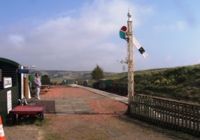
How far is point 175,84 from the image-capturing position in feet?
116

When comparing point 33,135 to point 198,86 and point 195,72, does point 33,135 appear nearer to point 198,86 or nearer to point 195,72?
point 198,86

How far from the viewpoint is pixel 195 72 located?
35812mm

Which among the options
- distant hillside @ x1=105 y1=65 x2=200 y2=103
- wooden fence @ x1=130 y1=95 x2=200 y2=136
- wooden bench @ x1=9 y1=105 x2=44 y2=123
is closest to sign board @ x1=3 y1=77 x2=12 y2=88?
wooden bench @ x1=9 y1=105 x2=44 y2=123

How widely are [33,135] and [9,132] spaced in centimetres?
103

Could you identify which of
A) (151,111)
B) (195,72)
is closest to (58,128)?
(151,111)

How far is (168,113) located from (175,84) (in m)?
18.3

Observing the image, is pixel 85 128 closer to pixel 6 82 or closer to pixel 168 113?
pixel 168 113

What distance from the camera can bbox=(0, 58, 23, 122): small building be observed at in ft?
60.2

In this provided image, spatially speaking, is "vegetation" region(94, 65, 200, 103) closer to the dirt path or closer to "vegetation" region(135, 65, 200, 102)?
"vegetation" region(135, 65, 200, 102)

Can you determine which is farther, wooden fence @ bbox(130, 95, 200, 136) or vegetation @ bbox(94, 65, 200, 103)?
vegetation @ bbox(94, 65, 200, 103)

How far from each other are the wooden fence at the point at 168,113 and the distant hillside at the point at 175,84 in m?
8.45

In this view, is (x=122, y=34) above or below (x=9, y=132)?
above

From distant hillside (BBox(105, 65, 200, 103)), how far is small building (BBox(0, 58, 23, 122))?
10.5m

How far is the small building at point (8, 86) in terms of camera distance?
1834 centimetres
